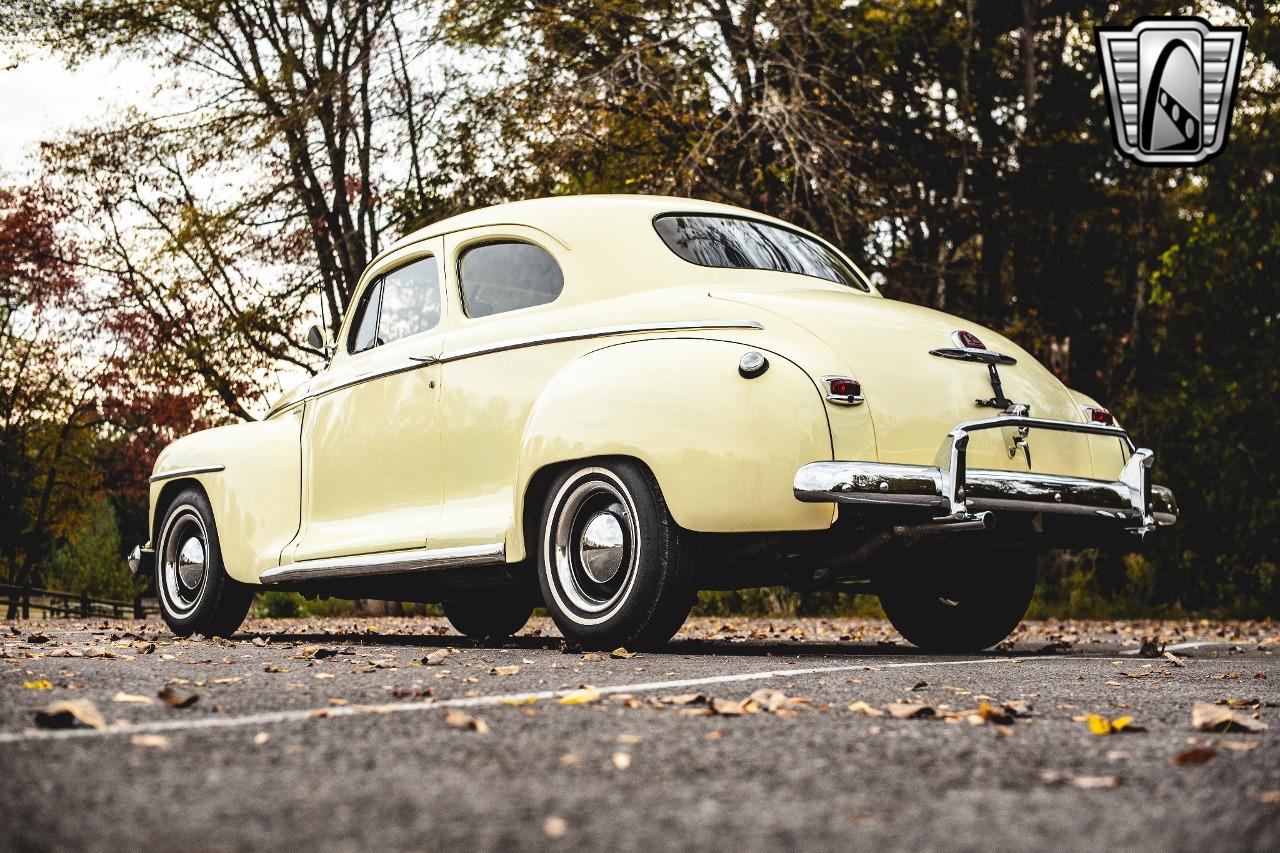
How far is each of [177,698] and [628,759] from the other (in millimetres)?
1485

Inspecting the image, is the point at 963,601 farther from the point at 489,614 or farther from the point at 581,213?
the point at 489,614

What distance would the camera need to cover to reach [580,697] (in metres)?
3.98

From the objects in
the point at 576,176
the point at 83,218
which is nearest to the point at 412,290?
the point at 576,176

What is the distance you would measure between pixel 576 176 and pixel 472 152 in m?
1.24

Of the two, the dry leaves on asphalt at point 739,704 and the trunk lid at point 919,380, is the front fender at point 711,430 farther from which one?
the dry leaves on asphalt at point 739,704

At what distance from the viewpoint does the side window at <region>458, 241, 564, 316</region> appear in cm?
659

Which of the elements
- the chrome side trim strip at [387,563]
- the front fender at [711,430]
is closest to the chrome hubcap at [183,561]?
the chrome side trim strip at [387,563]

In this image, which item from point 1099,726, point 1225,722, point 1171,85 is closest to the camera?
point 1099,726

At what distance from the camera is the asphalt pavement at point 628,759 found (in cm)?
233

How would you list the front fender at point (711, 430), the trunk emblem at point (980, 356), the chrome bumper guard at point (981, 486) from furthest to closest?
the trunk emblem at point (980, 356) → the front fender at point (711, 430) → the chrome bumper guard at point (981, 486)

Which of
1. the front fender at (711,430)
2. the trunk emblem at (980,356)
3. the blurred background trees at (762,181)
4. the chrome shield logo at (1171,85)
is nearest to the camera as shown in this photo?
the front fender at (711,430)

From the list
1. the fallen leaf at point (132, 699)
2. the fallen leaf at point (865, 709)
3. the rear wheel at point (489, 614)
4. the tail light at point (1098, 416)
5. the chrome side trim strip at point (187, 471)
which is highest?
the tail light at point (1098, 416)

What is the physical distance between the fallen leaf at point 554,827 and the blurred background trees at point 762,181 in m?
11.7

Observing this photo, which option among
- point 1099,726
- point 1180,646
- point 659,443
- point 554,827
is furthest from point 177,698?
point 1180,646
